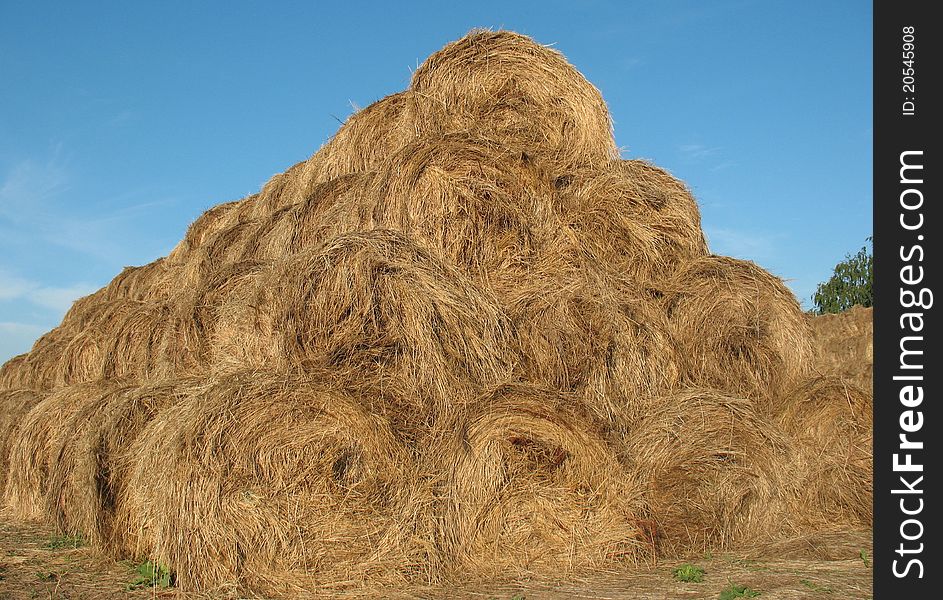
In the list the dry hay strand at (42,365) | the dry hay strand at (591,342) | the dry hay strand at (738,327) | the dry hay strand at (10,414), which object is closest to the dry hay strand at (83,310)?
the dry hay strand at (42,365)

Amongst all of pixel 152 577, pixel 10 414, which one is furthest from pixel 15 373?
→ pixel 152 577

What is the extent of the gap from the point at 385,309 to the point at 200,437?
1.73m

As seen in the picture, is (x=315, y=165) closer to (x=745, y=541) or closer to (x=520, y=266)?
(x=520, y=266)

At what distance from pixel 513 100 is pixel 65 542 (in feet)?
21.3

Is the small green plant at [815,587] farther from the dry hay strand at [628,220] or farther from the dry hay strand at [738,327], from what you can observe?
the dry hay strand at [628,220]

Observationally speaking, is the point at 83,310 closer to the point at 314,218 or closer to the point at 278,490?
the point at 314,218

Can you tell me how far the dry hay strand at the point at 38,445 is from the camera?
9.08 m

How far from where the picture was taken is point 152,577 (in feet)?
19.4

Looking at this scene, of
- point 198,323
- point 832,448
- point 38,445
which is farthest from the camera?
point 38,445

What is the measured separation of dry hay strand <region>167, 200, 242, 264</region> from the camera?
41.1ft

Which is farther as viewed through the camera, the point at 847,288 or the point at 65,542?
the point at 847,288

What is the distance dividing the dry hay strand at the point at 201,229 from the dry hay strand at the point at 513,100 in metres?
4.63

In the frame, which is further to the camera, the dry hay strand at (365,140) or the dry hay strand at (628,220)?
the dry hay strand at (365,140)

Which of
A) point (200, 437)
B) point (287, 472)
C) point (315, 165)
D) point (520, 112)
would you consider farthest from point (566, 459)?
point (315, 165)
